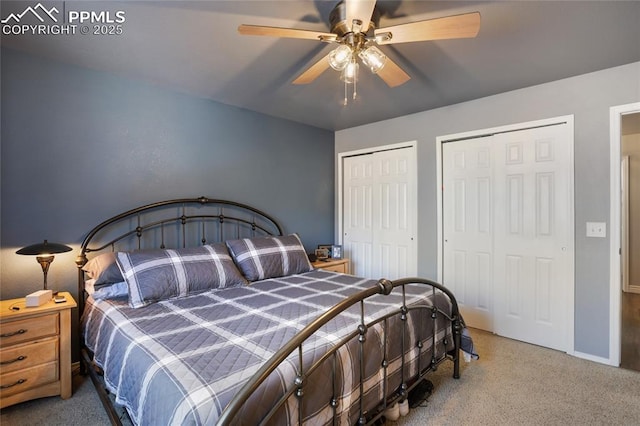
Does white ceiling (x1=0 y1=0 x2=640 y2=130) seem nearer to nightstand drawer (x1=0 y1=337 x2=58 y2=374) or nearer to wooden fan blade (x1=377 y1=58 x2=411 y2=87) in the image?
wooden fan blade (x1=377 y1=58 x2=411 y2=87)

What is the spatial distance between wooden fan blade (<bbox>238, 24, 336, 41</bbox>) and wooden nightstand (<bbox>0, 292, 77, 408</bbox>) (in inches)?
80.8

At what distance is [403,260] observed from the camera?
3.85 m

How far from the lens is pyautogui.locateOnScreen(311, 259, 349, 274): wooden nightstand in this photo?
3697mm

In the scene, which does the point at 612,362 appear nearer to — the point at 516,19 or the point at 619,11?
the point at 619,11

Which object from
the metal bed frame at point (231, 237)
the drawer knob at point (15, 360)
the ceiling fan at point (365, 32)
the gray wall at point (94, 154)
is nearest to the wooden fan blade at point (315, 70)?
the ceiling fan at point (365, 32)

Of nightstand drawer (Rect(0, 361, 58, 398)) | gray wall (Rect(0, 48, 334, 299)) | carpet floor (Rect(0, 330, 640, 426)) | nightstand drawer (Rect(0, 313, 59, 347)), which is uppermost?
gray wall (Rect(0, 48, 334, 299))

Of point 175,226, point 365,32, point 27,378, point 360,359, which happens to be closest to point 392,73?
point 365,32

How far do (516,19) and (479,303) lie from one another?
2594mm

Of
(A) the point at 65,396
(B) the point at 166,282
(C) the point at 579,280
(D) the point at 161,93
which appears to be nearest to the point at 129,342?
(B) the point at 166,282

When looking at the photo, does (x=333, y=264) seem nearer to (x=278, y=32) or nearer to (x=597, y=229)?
(x=597, y=229)

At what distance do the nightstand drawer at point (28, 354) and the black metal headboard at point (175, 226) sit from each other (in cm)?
46

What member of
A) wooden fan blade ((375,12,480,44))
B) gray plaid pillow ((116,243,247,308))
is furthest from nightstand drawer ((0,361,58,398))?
wooden fan blade ((375,12,480,44))

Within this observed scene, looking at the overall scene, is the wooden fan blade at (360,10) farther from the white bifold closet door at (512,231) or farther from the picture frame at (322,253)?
the picture frame at (322,253)

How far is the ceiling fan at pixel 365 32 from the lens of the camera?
148cm
